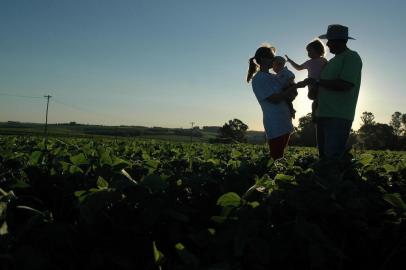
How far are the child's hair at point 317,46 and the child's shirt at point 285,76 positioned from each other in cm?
53

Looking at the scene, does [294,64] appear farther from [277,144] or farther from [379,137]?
[379,137]

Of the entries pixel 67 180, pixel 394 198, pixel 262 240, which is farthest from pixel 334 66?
pixel 262 240

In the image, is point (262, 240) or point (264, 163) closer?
point (262, 240)

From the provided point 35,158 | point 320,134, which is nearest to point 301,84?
point 320,134

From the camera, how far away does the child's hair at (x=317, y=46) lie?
21.8ft

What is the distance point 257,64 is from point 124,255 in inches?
194

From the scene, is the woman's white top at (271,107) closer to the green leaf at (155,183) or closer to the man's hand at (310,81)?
the man's hand at (310,81)

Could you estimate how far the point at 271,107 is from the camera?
245 inches

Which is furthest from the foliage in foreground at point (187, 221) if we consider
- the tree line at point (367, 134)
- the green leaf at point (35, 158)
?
the tree line at point (367, 134)

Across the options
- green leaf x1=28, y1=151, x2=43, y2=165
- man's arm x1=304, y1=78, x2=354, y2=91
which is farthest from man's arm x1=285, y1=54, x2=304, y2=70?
green leaf x1=28, y1=151, x2=43, y2=165

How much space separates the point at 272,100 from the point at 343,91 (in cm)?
92

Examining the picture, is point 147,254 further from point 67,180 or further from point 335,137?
point 335,137

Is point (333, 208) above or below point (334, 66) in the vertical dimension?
below

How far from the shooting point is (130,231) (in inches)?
75.9
